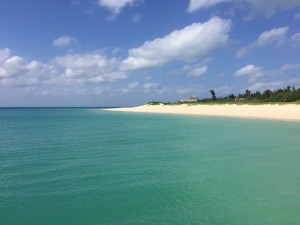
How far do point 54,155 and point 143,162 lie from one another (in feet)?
19.9

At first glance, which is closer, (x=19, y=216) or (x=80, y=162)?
(x=19, y=216)

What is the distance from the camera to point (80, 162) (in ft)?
55.6

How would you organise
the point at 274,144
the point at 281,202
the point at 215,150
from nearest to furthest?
1. the point at 281,202
2. the point at 215,150
3. the point at 274,144

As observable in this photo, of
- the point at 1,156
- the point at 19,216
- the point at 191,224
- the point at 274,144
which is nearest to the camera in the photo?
the point at 191,224

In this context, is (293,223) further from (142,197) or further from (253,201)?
(142,197)

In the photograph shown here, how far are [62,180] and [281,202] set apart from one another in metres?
8.64

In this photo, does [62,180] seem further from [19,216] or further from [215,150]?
[215,150]

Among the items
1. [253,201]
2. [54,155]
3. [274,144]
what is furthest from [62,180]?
[274,144]

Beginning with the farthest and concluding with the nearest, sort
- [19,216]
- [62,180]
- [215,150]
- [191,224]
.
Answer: [215,150], [62,180], [19,216], [191,224]

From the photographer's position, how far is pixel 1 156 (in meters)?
19.0

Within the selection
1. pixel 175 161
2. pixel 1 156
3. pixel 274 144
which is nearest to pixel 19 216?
pixel 175 161

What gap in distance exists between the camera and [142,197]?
11016 mm

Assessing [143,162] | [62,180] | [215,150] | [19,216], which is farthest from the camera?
[215,150]

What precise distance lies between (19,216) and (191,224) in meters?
5.15
